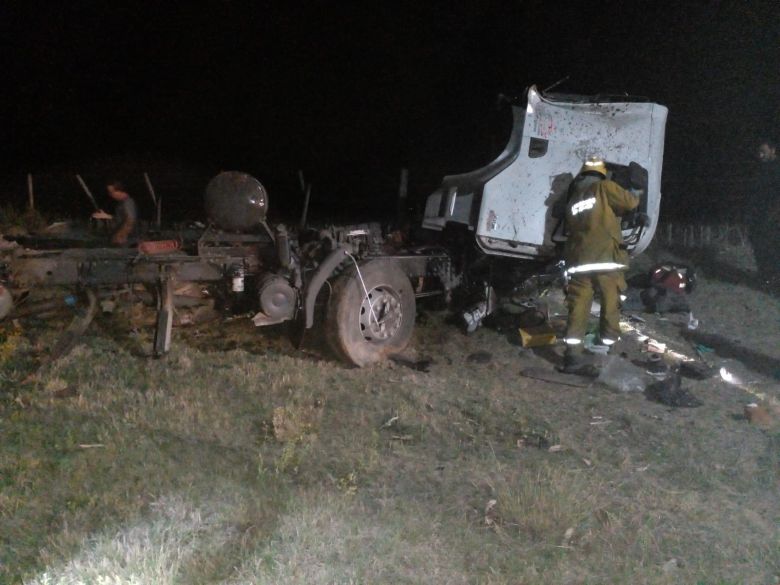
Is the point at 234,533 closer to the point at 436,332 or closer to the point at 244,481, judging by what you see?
the point at 244,481

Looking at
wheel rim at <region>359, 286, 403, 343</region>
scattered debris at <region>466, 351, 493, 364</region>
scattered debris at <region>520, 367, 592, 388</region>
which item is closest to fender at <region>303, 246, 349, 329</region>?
wheel rim at <region>359, 286, 403, 343</region>

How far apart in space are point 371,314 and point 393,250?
94 cm

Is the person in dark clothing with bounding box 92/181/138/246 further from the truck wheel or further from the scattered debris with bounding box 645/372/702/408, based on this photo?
the scattered debris with bounding box 645/372/702/408

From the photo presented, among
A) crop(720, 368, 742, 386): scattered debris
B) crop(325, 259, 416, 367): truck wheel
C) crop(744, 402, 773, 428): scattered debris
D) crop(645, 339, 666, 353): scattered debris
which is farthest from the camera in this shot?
crop(645, 339, 666, 353): scattered debris

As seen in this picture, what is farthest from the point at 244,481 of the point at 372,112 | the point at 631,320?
the point at 372,112

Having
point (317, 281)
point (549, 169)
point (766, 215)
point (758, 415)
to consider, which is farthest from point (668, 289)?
point (317, 281)

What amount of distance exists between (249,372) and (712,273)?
7.57m

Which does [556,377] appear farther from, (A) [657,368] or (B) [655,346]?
(B) [655,346]

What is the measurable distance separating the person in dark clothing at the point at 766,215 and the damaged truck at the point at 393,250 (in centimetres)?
272

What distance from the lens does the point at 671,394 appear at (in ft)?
18.3

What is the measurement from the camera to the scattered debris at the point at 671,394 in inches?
216

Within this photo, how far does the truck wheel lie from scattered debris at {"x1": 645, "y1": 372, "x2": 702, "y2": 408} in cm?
219

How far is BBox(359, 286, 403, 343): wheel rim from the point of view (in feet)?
20.3

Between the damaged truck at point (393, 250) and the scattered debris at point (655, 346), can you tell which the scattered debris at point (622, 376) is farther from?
the damaged truck at point (393, 250)
